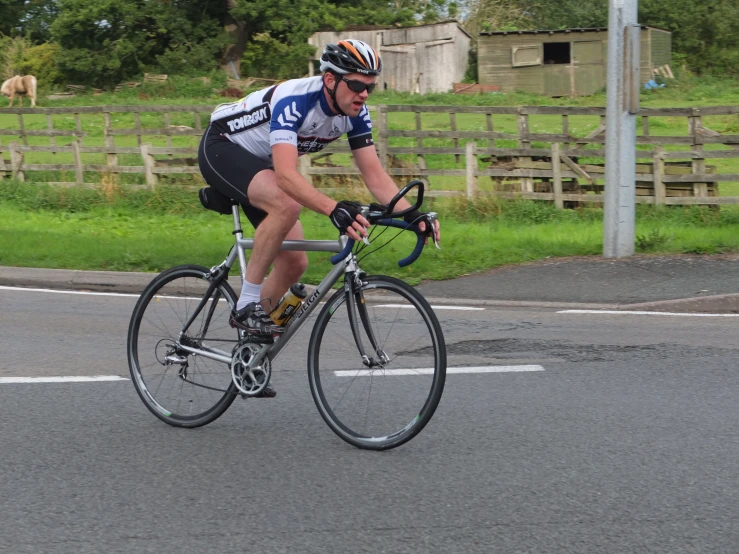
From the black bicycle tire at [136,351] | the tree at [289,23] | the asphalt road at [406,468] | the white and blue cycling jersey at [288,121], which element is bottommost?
the asphalt road at [406,468]

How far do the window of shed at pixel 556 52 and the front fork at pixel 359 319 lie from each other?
145ft

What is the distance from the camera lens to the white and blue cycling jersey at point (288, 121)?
4.81 metres

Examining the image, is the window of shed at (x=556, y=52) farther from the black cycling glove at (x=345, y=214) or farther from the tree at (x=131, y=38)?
the black cycling glove at (x=345, y=214)

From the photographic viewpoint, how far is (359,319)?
4.92 meters

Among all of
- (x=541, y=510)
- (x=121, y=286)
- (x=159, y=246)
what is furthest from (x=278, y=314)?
(x=159, y=246)

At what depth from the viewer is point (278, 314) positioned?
520 cm

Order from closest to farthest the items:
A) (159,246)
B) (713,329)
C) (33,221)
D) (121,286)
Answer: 1. (713,329)
2. (121,286)
3. (159,246)
4. (33,221)

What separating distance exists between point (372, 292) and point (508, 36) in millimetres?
44212

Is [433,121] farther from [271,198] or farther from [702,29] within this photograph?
[271,198]

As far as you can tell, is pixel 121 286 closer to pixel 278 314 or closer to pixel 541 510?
pixel 278 314

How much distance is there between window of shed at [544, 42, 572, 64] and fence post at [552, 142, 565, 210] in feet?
106

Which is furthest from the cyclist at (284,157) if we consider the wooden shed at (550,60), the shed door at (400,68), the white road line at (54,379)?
the wooden shed at (550,60)

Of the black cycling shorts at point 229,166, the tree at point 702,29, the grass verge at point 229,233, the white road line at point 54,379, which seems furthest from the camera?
the tree at point 702,29

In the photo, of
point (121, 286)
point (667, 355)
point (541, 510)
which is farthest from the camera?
point (121, 286)
